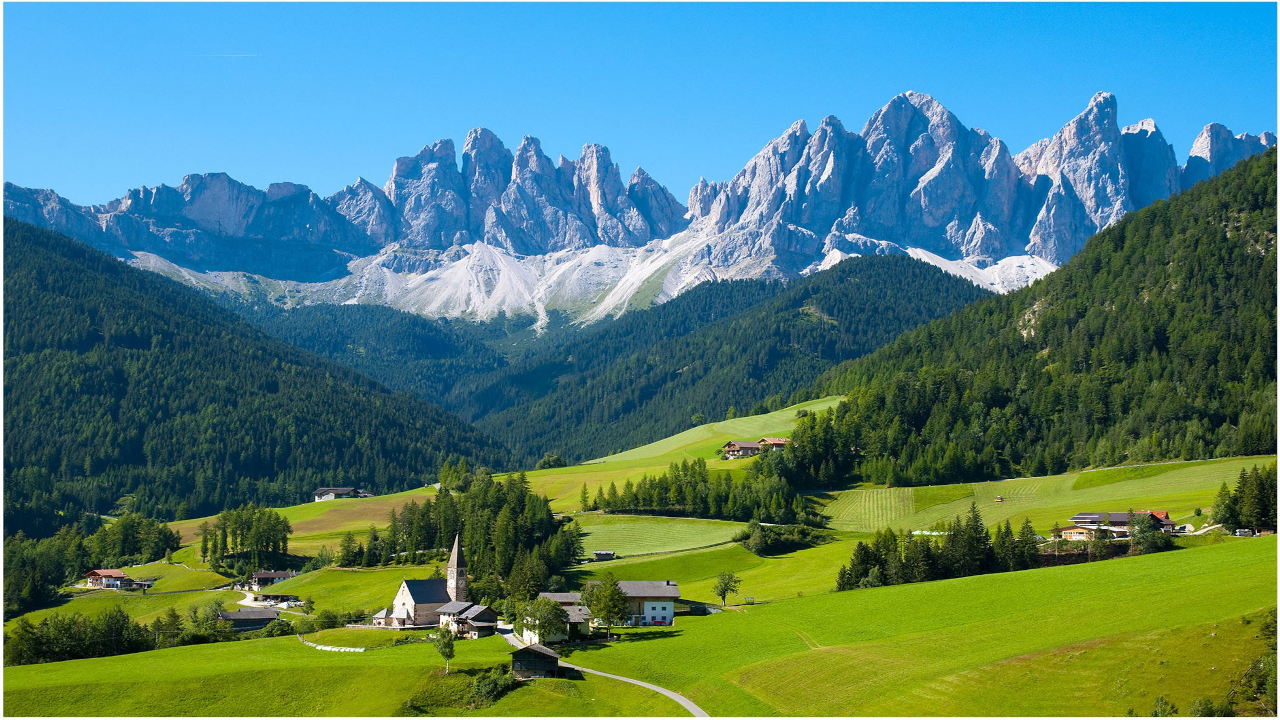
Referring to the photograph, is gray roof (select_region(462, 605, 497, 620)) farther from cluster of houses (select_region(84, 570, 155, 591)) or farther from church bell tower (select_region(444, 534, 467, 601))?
cluster of houses (select_region(84, 570, 155, 591))

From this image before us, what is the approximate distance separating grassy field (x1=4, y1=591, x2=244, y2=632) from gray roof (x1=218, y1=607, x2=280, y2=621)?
11013 millimetres

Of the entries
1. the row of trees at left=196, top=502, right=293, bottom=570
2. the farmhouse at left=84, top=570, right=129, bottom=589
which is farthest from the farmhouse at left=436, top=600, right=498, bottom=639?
the farmhouse at left=84, top=570, right=129, bottom=589

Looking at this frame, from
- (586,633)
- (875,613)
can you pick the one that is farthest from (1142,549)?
(586,633)

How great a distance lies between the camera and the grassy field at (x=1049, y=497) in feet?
438

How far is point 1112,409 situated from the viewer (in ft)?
589

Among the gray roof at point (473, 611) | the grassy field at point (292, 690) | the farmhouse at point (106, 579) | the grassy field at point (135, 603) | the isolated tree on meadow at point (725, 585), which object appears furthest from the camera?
the farmhouse at point (106, 579)

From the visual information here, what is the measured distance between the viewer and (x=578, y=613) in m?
97.3

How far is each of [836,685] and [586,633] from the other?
30.3 meters

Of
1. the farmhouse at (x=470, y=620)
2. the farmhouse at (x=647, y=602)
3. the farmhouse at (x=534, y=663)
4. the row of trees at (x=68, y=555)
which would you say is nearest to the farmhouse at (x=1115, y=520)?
the farmhouse at (x=647, y=602)

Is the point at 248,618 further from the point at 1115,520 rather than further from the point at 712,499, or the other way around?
the point at 1115,520

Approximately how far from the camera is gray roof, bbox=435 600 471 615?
102m

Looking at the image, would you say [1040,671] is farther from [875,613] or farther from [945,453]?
[945,453]

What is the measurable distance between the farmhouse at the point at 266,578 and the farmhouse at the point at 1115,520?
102326 millimetres

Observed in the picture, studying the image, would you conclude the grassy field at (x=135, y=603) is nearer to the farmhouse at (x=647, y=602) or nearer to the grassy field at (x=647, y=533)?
the grassy field at (x=647, y=533)
